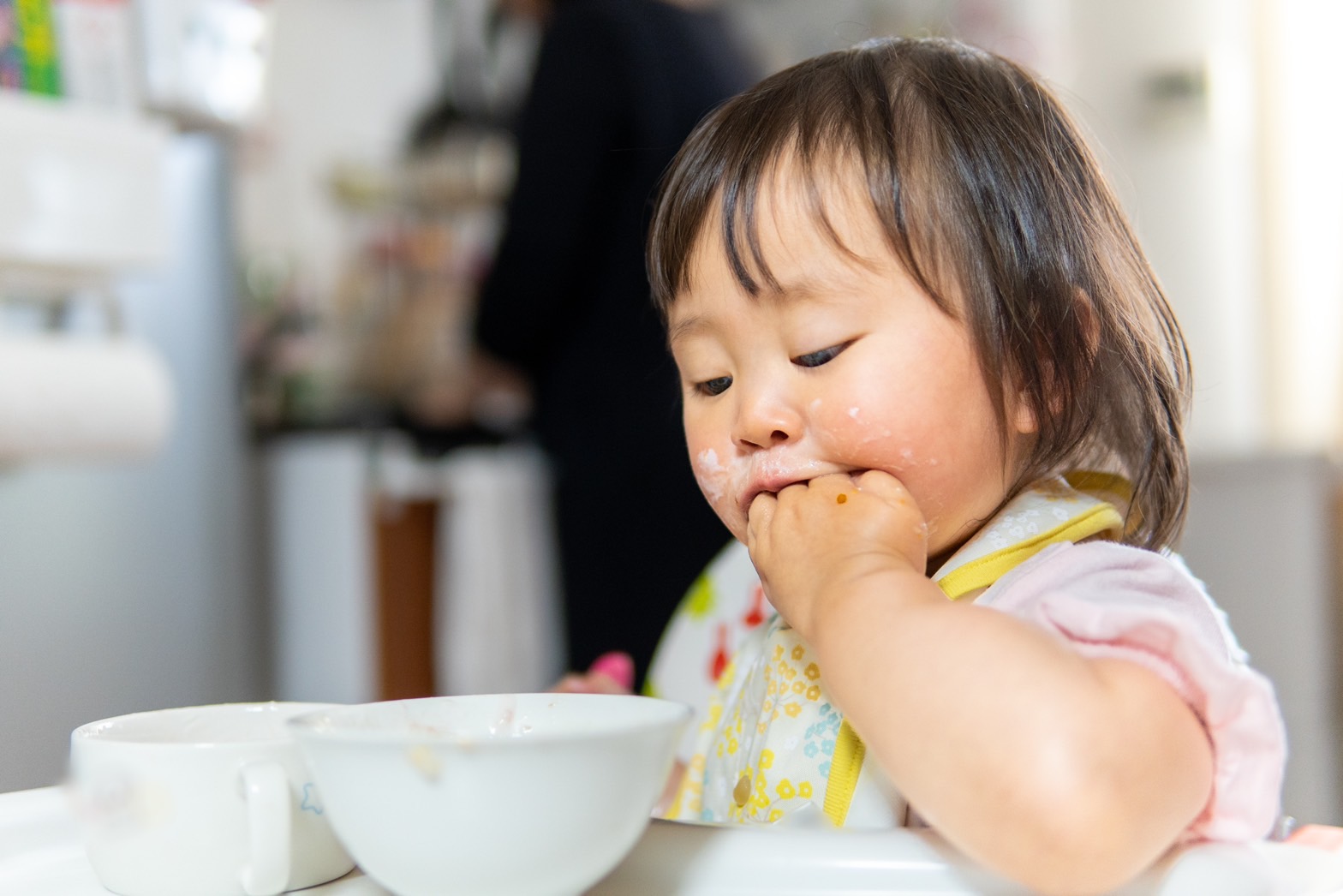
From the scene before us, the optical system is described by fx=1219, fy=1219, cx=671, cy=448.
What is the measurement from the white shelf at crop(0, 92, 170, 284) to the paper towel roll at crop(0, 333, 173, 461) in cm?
7

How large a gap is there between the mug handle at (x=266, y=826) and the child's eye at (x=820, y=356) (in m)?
0.28

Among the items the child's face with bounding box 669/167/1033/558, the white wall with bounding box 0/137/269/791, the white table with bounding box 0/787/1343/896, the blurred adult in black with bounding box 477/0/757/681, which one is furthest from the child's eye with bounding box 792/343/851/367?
the blurred adult in black with bounding box 477/0/757/681

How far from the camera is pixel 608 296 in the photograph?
4.49 feet

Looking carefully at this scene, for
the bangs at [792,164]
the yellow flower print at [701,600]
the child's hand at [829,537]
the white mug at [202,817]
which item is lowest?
the yellow flower print at [701,600]

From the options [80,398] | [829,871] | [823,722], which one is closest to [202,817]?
[829,871]

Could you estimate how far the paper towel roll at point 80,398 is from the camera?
1.00m

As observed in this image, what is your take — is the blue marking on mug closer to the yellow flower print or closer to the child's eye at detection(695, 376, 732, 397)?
the child's eye at detection(695, 376, 732, 397)

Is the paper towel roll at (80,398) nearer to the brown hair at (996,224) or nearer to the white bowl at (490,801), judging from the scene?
the brown hair at (996,224)

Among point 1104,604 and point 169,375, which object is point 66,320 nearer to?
point 169,375

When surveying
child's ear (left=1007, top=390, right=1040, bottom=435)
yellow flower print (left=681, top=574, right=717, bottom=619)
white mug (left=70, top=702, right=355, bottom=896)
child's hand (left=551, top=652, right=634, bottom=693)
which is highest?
child's ear (left=1007, top=390, right=1040, bottom=435)

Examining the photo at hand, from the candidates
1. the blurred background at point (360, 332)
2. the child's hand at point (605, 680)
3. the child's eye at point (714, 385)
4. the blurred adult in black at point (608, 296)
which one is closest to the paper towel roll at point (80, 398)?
the blurred background at point (360, 332)

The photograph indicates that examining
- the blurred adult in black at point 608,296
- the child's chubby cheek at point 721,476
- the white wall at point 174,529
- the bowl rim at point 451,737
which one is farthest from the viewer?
the blurred adult in black at point 608,296

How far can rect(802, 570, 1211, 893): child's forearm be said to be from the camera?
363 mm

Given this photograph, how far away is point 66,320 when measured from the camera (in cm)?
115
